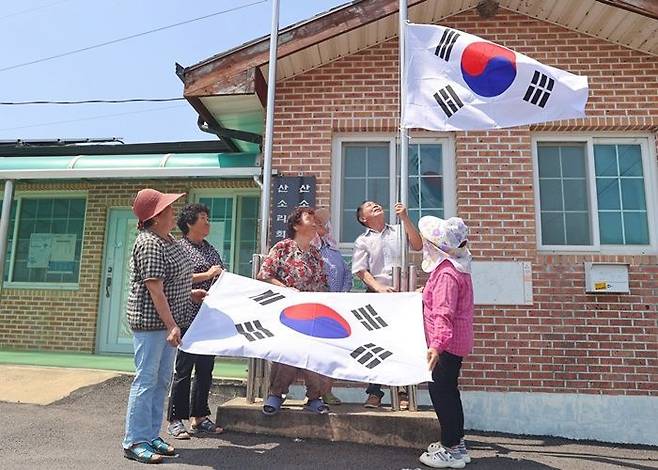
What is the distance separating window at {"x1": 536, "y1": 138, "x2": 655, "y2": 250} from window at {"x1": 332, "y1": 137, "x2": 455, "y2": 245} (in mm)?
1017

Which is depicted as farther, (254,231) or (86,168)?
(254,231)

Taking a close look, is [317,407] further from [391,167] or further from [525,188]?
[525,188]

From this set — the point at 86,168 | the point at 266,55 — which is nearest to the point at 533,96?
the point at 266,55

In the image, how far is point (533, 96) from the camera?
425 cm

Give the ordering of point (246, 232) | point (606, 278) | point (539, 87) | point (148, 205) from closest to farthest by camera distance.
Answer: point (148, 205), point (539, 87), point (606, 278), point (246, 232)

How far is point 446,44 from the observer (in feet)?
14.4

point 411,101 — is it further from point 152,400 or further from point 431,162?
point 152,400

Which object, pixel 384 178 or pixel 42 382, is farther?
pixel 384 178

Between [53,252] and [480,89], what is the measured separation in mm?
6866

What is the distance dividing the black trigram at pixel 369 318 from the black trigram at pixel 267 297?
57 cm

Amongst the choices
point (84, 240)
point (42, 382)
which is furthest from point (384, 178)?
point (84, 240)

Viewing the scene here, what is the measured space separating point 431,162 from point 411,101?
145cm

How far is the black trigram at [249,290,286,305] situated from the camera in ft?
12.7

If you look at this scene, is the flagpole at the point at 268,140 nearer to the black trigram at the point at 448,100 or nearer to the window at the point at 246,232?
the black trigram at the point at 448,100
